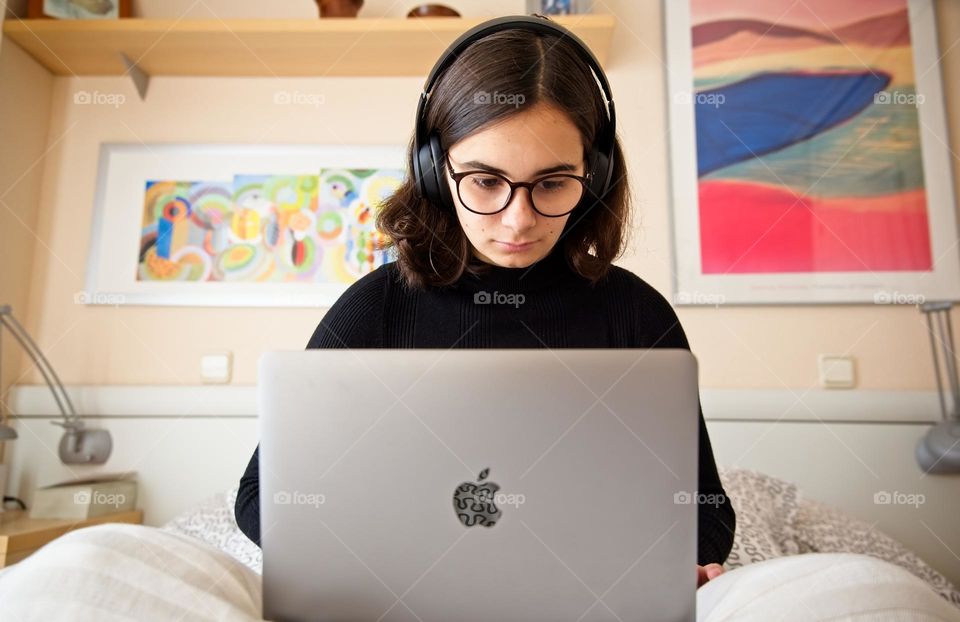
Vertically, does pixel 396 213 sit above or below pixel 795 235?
below

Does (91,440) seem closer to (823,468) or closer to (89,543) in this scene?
(89,543)

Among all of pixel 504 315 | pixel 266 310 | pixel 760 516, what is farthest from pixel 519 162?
pixel 266 310

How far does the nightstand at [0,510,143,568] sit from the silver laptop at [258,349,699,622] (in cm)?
122

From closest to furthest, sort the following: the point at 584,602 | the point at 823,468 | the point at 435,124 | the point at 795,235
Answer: the point at 584,602 → the point at 435,124 → the point at 823,468 → the point at 795,235

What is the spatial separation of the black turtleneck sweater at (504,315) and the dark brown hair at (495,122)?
3 centimetres

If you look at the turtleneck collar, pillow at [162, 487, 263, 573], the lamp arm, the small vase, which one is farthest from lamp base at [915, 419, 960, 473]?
the lamp arm

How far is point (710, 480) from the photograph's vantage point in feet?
3.03

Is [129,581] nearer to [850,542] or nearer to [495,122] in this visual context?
[495,122]

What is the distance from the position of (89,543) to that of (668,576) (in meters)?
0.50

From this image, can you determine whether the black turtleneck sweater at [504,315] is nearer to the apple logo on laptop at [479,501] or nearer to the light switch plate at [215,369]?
the apple logo on laptop at [479,501]

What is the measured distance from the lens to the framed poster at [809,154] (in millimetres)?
1944

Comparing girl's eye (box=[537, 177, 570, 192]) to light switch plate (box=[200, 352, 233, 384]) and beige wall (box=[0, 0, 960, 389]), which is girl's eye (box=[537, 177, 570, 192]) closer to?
beige wall (box=[0, 0, 960, 389])

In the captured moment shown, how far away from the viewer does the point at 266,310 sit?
6.59ft

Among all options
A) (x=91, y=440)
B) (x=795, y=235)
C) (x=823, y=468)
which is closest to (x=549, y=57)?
(x=795, y=235)
